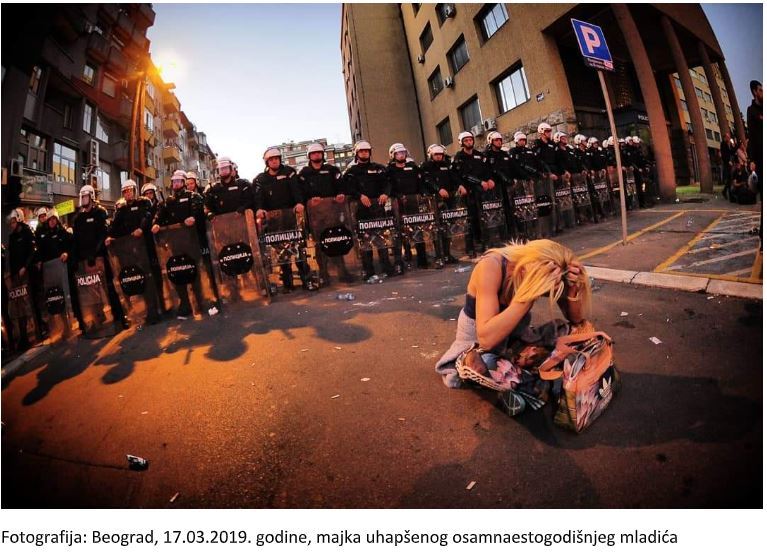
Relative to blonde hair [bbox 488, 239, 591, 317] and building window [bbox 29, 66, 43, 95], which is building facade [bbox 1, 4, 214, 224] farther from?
blonde hair [bbox 488, 239, 591, 317]

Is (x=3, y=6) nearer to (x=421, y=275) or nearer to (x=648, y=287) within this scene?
(x=421, y=275)

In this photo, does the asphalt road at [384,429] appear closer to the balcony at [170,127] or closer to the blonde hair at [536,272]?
the blonde hair at [536,272]

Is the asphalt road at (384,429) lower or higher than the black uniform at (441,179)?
lower

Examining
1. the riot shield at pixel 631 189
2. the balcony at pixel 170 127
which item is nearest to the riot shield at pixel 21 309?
the riot shield at pixel 631 189

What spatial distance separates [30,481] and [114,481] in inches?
20.6

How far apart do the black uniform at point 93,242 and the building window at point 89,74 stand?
237cm

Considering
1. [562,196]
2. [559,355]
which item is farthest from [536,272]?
[562,196]

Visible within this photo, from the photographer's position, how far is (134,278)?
525cm

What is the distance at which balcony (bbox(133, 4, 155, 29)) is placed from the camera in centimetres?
265

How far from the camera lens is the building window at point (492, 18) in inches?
557

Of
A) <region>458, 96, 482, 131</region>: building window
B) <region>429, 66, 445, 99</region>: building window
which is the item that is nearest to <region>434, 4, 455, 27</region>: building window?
<region>429, 66, 445, 99</region>: building window

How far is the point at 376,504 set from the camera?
1.56 m

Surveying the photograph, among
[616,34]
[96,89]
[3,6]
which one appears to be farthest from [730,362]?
[616,34]

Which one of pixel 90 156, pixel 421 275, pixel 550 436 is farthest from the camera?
pixel 421 275
